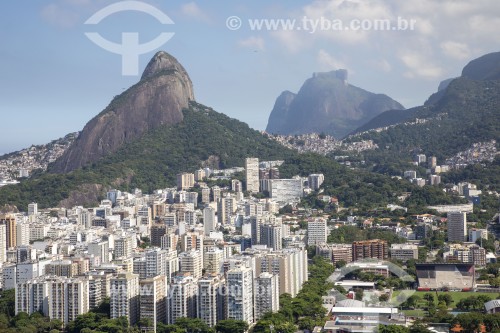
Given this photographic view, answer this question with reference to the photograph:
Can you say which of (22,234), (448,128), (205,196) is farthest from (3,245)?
(448,128)

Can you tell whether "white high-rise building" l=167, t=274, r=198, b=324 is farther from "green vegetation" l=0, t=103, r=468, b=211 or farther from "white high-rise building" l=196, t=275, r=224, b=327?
"green vegetation" l=0, t=103, r=468, b=211

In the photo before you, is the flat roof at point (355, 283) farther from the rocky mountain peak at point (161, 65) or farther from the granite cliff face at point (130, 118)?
the rocky mountain peak at point (161, 65)

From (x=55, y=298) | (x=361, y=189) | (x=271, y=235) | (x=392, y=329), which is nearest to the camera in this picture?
(x=392, y=329)

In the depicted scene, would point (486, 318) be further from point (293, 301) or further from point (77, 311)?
point (77, 311)

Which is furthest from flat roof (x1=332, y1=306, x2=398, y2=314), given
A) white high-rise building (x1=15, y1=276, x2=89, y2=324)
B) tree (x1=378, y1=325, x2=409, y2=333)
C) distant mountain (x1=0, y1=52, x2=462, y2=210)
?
distant mountain (x1=0, y1=52, x2=462, y2=210)

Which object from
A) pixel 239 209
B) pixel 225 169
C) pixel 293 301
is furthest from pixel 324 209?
pixel 293 301

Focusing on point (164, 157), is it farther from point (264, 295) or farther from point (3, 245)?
point (264, 295)

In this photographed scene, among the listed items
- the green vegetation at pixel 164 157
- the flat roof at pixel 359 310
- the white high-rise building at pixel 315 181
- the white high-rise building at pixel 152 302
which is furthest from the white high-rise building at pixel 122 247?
the white high-rise building at pixel 315 181
